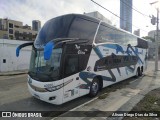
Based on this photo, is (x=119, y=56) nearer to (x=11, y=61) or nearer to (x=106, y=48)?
(x=106, y=48)

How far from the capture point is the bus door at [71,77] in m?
5.85

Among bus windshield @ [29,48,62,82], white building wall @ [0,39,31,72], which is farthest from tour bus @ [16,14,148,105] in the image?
white building wall @ [0,39,31,72]

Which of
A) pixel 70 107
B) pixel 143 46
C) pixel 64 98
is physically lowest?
pixel 70 107

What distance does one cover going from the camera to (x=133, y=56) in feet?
41.8

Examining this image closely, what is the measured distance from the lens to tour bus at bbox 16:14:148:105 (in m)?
5.66

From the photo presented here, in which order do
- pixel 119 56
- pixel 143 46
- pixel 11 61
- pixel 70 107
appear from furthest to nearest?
pixel 11 61, pixel 143 46, pixel 119 56, pixel 70 107

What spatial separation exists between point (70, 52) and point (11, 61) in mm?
14843

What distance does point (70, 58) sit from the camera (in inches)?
239

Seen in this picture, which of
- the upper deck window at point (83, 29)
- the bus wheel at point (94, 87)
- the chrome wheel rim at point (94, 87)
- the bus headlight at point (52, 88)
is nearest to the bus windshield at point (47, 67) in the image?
the bus headlight at point (52, 88)

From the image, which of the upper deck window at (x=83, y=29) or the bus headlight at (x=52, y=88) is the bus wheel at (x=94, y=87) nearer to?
the upper deck window at (x=83, y=29)

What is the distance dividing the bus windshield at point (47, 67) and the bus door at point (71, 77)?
0.34 metres

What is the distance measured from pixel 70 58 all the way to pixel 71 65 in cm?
29

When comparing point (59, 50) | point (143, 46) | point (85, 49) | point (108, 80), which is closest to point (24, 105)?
point (59, 50)

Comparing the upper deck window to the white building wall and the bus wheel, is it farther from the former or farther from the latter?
the white building wall
